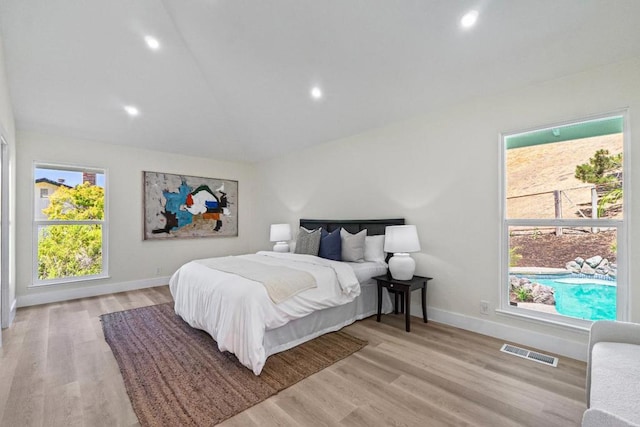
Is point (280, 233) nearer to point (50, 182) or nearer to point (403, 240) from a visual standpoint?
point (403, 240)

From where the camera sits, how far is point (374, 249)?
3750mm

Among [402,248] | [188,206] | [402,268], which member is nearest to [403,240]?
[402,248]

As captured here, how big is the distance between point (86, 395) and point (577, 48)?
443 cm

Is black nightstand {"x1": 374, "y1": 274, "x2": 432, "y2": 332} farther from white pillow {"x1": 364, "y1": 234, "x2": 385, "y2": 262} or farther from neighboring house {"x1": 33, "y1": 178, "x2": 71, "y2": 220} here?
neighboring house {"x1": 33, "y1": 178, "x2": 71, "y2": 220}

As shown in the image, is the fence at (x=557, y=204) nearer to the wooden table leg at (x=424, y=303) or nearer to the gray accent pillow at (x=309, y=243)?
the wooden table leg at (x=424, y=303)

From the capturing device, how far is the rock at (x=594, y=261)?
96.2 inches

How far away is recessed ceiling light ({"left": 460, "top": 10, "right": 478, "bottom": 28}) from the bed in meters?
2.08

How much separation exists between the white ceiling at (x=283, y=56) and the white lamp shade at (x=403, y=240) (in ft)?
4.72

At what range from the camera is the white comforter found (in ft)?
7.47

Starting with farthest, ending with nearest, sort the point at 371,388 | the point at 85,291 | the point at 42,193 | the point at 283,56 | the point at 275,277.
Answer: the point at 85,291, the point at 42,193, the point at 283,56, the point at 275,277, the point at 371,388

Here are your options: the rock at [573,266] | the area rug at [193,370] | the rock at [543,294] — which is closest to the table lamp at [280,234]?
the area rug at [193,370]

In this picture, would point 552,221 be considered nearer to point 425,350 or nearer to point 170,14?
point 425,350

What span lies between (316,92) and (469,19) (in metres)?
1.82

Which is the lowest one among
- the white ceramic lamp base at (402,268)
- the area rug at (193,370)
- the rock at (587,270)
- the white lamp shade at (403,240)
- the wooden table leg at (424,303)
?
the area rug at (193,370)
